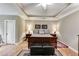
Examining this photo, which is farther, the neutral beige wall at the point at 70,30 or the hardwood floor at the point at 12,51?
the neutral beige wall at the point at 70,30

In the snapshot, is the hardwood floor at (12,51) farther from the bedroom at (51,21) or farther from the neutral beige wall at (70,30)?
the neutral beige wall at (70,30)

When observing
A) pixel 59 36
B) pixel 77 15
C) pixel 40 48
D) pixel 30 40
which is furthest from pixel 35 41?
pixel 77 15

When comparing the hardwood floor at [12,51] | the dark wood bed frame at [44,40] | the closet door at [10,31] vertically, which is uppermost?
the closet door at [10,31]

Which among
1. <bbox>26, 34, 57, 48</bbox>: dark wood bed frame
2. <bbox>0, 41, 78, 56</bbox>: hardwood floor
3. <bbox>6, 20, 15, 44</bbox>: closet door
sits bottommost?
<bbox>0, 41, 78, 56</bbox>: hardwood floor

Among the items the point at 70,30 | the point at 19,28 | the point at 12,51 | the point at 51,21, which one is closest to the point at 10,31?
the point at 19,28

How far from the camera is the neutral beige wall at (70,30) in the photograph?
3.91 m

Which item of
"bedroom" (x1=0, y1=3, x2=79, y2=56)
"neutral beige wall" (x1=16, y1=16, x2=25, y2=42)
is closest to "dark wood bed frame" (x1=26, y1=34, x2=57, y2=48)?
"bedroom" (x1=0, y1=3, x2=79, y2=56)

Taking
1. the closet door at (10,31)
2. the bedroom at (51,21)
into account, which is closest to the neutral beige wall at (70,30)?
the bedroom at (51,21)

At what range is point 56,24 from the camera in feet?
17.2

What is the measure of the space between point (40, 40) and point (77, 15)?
170 centimetres

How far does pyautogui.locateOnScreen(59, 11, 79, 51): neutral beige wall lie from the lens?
3908 millimetres

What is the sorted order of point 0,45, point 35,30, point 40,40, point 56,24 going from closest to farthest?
1. point 0,45
2. point 40,40
3. point 56,24
4. point 35,30

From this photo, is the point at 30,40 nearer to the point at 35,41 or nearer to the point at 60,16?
the point at 35,41

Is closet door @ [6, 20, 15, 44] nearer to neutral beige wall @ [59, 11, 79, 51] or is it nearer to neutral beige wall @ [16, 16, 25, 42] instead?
neutral beige wall @ [16, 16, 25, 42]
